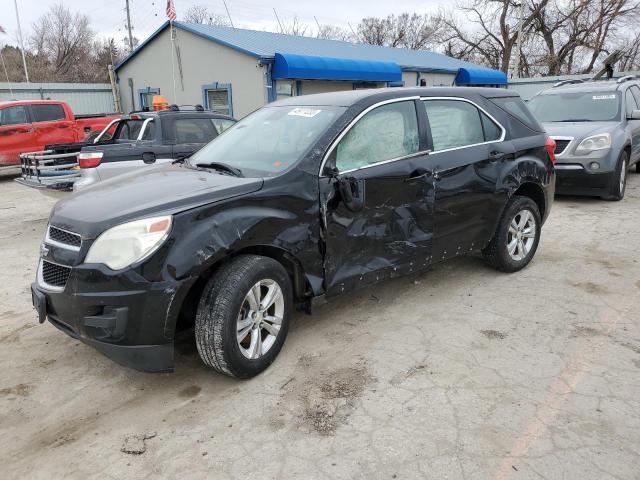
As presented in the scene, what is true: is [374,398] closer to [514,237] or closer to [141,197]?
[141,197]

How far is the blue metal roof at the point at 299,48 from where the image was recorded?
15915 millimetres

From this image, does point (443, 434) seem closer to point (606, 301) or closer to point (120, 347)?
point (120, 347)

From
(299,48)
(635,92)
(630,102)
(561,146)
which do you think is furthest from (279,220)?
(299,48)

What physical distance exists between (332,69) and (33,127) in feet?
28.5

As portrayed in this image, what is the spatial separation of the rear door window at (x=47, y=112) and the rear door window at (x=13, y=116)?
0.22 meters

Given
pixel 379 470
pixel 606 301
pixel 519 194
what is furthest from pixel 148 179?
pixel 606 301

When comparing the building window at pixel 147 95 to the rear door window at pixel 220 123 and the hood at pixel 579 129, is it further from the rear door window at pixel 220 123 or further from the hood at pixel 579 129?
the hood at pixel 579 129

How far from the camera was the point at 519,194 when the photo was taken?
5.02m

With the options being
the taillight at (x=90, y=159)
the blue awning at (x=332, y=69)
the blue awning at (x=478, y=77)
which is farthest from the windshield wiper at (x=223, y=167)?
the blue awning at (x=478, y=77)

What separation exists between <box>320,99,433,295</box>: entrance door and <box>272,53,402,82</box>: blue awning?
11586mm

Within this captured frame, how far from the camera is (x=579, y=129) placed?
831 cm

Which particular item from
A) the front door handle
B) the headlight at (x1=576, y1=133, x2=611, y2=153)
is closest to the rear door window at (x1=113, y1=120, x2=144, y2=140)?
the front door handle

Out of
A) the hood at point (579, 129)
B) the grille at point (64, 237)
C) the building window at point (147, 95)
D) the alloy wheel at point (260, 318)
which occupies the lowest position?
the alloy wheel at point (260, 318)

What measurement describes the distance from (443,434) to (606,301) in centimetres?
254
